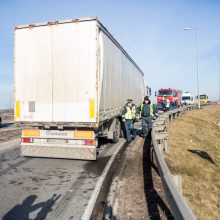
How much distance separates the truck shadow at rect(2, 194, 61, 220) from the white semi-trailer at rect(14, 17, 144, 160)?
10.1ft

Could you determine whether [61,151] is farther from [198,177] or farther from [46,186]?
[198,177]

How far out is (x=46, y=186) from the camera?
6664 mm

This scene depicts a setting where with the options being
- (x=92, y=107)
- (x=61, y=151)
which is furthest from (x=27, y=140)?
(x=92, y=107)

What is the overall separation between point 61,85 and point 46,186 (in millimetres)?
3180

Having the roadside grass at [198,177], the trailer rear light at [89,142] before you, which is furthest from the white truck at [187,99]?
the trailer rear light at [89,142]

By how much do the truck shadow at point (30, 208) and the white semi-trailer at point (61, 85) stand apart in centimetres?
308

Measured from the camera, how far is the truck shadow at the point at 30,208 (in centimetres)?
500

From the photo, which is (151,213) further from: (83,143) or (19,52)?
(19,52)

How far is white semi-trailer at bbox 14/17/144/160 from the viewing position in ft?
27.9

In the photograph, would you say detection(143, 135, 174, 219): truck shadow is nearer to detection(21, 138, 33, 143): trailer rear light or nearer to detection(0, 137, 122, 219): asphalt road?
detection(0, 137, 122, 219): asphalt road

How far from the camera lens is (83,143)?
350 inches

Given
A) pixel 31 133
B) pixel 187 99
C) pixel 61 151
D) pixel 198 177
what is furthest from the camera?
pixel 187 99

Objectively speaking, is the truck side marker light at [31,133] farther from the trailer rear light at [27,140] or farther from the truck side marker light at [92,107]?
the truck side marker light at [92,107]

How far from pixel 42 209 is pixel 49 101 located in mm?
4148
